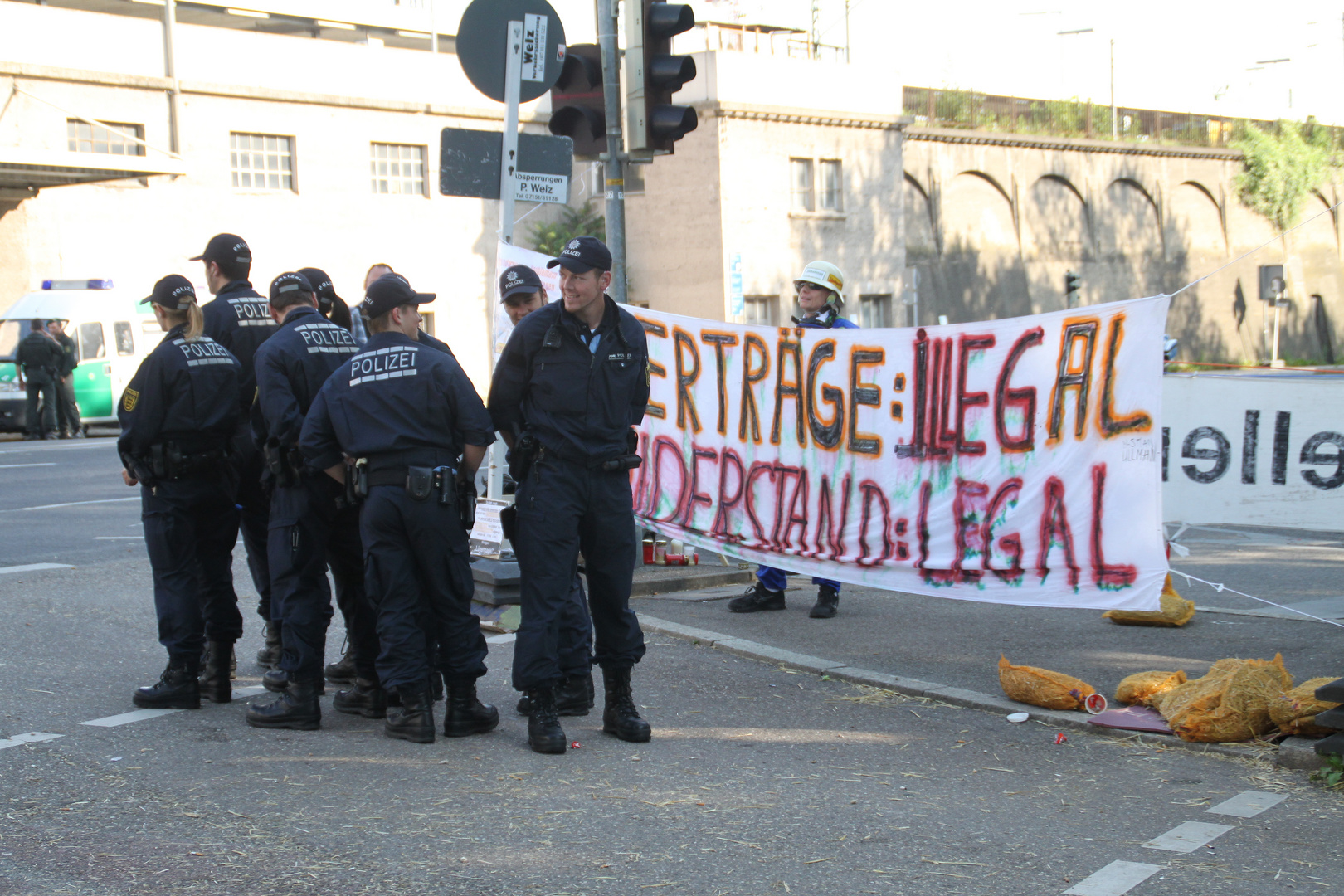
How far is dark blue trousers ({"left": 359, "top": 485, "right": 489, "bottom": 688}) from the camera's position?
17.9 feet

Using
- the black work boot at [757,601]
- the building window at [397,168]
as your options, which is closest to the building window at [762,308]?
the building window at [397,168]

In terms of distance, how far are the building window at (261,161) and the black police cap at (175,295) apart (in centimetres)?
2679

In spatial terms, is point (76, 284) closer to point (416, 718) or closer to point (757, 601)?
point (757, 601)

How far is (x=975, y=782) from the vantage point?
5.07 meters

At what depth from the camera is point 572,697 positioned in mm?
6023

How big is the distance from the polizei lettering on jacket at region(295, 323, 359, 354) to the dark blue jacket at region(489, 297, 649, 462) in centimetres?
83

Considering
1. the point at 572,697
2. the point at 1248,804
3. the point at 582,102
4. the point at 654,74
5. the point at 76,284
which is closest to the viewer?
the point at 1248,804

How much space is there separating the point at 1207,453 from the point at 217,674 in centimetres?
466

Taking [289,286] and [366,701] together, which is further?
[289,286]

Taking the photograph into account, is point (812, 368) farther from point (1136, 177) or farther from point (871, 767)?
point (1136, 177)

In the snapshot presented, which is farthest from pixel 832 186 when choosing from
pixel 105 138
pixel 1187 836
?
pixel 1187 836

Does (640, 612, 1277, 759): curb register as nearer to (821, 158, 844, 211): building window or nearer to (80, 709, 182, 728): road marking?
(80, 709, 182, 728): road marking

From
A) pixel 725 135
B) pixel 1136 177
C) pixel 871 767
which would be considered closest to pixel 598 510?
pixel 871 767

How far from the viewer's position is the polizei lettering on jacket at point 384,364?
546 centimetres
